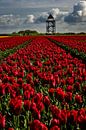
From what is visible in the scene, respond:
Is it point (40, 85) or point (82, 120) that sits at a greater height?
point (82, 120)

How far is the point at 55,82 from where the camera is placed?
6.04m

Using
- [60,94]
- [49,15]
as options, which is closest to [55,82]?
[60,94]

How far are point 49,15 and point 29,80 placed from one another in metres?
113

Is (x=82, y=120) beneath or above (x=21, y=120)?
above

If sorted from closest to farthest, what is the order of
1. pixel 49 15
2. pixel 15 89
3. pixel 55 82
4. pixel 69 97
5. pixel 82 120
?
pixel 82 120 < pixel 69 97 < pixel 15 89 < pixel 55 82 < pixel 49 15

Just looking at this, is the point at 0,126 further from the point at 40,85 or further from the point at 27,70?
the point at 27,70

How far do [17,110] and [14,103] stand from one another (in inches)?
3.3

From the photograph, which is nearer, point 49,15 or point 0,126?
point 0,126

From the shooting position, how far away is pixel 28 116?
4.60m

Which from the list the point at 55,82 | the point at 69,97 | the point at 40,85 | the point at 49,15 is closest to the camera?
the point at 69,97

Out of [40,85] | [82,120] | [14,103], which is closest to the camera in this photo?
[82,120]

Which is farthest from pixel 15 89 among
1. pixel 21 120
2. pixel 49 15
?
pixel 49 15

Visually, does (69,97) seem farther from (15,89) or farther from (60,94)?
(15,89)

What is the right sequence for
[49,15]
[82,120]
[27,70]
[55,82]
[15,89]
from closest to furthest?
[82,120] < [15,89] < [55,82] < [27,70] < [49,15]
